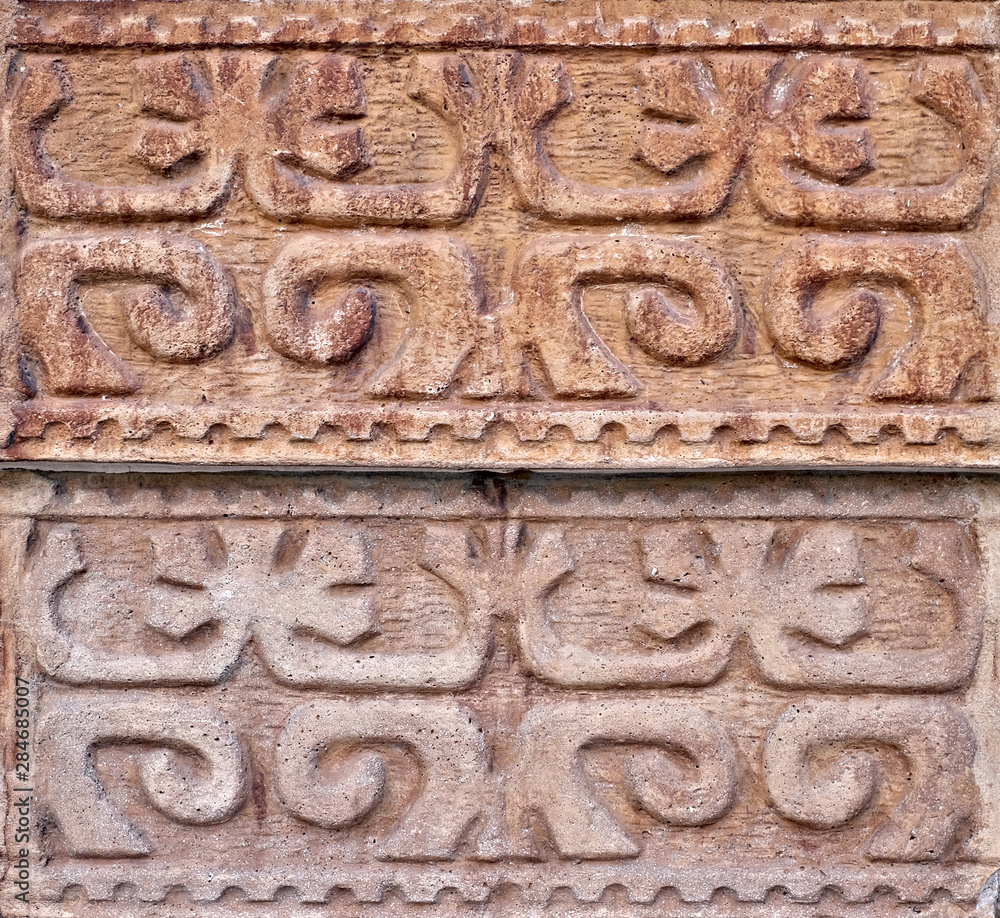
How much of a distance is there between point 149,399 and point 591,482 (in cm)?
64

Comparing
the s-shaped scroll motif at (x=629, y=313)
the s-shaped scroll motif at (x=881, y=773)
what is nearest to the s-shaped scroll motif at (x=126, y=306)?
the s-shaped scroll motif at (x=629, y=313)

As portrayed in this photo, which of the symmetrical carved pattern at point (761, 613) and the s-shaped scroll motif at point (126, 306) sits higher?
the s-shaped scroll motif at point (126, 306)

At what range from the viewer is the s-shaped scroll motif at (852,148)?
1.18 meters

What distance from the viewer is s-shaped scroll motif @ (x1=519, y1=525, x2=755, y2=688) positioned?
1.24 meters

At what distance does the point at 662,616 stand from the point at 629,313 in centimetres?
44

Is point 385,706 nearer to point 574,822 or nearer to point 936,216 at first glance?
point 574,822

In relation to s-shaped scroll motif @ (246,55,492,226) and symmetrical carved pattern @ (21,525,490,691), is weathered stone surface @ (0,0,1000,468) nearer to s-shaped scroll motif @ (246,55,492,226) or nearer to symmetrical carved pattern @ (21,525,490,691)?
s-shaped scroll motif @ (246,55,492,226)

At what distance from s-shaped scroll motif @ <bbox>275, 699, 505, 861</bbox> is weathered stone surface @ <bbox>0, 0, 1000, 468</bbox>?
1.26ft

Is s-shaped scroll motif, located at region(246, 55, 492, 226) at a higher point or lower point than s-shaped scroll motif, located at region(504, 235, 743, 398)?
higher

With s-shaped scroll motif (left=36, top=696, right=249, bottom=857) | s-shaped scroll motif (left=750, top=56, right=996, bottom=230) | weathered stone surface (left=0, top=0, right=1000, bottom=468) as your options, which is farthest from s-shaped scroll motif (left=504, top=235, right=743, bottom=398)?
s-shaped scroll motif (left=36, top=696, right=249, bottom=857)

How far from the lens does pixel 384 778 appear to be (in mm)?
1245

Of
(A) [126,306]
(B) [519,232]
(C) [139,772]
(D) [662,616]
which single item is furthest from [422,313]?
(C) [139,772]

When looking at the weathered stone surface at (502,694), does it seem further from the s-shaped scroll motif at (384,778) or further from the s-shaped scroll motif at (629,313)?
the s-shaped scroll motif at (629,313)

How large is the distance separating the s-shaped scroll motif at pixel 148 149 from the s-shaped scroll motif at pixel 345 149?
2.9 inches
